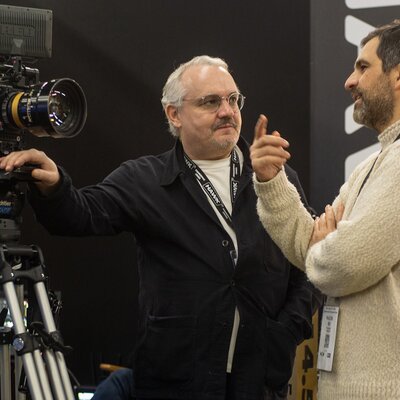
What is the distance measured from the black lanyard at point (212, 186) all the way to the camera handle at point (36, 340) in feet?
1.95

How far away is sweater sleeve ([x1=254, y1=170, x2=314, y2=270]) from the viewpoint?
2219mm

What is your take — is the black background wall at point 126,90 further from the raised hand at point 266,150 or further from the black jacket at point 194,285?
the raised hand at point 266,150

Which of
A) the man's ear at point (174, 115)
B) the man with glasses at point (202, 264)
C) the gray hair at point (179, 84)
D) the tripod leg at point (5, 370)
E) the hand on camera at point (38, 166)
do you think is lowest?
the tripod leg at point (5, 370)

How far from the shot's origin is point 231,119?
111 inches

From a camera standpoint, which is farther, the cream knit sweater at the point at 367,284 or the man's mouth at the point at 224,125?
the man's mouth at the point at 224,125

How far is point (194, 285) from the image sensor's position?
103 inches

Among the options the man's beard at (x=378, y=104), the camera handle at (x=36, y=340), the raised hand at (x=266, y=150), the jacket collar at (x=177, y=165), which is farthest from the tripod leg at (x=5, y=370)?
the man's beard at (x=378, y=104)

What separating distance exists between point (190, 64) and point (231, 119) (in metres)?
0.28

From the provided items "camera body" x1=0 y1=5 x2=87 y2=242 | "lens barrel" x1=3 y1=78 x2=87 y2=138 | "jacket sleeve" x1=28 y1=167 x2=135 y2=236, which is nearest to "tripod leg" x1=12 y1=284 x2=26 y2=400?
"camera body" x1=0 y1=5 x2=87 y2=242

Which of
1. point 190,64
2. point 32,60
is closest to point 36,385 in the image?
point 32,60

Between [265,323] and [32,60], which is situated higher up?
[32,60]

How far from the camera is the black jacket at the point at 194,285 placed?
→ 8.41ft

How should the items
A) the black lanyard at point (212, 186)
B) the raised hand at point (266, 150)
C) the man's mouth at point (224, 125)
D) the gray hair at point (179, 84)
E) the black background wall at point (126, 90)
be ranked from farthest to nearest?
the black background wall at point (126, 90) → the gray hair at point (179, 84) → the man's mouth at point (224, 125) → the black lanyard at point (212, 186) → the raised hand at point (266, 150)

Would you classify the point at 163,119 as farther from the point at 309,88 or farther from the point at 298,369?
the point at 298,369
